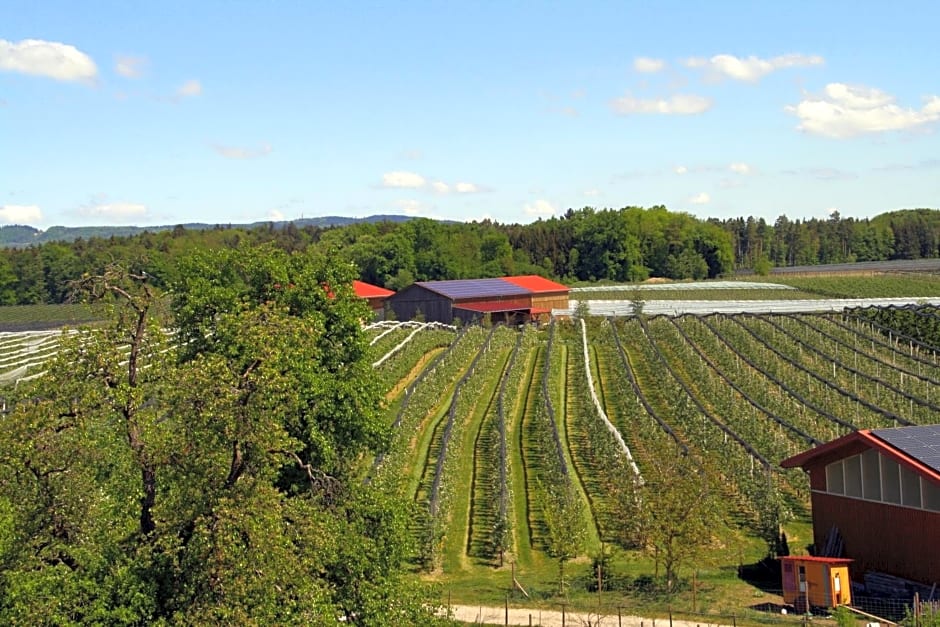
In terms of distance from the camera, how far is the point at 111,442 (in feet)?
49.9

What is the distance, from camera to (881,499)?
2450 cm

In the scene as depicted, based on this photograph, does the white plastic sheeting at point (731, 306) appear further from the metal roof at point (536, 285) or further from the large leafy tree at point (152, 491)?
the large leafy tree at point (152, 491)

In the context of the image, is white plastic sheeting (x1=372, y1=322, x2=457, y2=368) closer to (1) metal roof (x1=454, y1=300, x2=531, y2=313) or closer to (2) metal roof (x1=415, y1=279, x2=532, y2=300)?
(1) metal roof (x1=454, y1=300, x2=531, y2=313)

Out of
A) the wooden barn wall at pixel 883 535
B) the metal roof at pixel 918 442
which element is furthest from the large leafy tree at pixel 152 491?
the metal roof at pixel 918 442

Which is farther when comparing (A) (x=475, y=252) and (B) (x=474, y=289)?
(A) (x=475, y=252)

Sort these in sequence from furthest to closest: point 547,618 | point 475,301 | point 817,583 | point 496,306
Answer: point 496,306 < point 475,301 < point 817,583 < point 547,618

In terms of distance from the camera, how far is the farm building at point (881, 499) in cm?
2311

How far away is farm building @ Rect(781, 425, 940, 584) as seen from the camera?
75.8ft

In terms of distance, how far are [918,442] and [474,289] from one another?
199 ft

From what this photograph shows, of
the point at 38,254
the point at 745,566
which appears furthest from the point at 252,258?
the point at 38,254

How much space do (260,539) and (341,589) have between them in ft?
13.6

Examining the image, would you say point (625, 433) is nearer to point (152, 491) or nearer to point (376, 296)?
point (152, 491)

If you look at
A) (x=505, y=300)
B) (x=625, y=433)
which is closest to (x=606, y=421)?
(x=625, y=433)

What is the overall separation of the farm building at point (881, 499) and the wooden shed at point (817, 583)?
1593 mm
